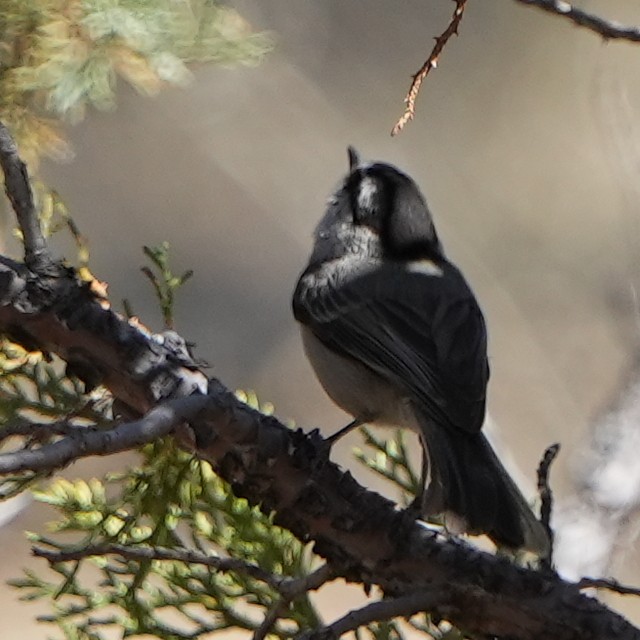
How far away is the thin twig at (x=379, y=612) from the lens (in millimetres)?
1423

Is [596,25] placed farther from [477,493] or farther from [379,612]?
[379,612]

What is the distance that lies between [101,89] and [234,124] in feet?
15.8

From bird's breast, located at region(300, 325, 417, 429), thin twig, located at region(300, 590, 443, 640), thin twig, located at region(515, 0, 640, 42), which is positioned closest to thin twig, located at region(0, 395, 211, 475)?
thin twig, located at region(300, 590, 443, 640)

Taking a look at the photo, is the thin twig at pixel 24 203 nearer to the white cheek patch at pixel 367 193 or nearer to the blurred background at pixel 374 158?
the white cheek patch at pixel 367 193

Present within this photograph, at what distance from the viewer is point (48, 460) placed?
1.27 metres

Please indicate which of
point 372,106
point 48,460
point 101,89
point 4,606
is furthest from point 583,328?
point 48,460

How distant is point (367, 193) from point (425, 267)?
225 millimetres

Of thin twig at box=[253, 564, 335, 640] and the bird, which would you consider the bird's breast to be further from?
thin twig at box=[253, 564, 335, 640]

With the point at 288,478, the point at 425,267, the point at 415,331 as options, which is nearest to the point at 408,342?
the point at 415,331

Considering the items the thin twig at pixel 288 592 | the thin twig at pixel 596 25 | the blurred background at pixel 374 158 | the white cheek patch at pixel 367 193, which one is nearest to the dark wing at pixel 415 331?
the white cheek patch at pixel 367 193

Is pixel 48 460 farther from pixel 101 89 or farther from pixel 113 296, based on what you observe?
pixel 113 296

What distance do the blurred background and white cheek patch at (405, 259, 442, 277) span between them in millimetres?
3165

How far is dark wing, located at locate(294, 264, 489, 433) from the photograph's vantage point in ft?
7.29

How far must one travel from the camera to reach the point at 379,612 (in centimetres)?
148
